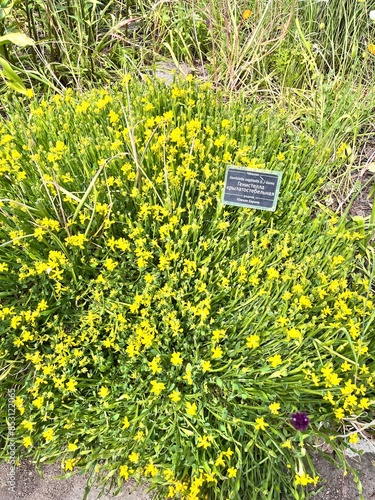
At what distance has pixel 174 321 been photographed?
1613 millimetres

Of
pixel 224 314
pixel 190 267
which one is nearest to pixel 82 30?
pixel 190 267

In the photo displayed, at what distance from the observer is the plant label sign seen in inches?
73.6

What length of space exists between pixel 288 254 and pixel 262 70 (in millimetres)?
1636

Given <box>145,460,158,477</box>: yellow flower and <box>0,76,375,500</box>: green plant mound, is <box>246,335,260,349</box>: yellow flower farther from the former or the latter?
<box>145,460,158,477</box>: yellow flower

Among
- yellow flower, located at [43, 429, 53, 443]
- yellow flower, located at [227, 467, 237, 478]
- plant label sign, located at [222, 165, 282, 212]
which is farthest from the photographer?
plant label sign, located at [222, 165, 282, 212]

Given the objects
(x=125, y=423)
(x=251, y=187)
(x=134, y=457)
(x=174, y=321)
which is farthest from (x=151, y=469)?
(x=251, y=187)

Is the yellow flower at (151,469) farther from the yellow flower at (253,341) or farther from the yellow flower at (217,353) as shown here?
the yellow flower at (253,341)

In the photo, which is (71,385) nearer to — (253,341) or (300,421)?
(253,341)

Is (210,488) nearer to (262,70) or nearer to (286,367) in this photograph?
(286,367)

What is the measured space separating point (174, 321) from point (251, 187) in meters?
0.68

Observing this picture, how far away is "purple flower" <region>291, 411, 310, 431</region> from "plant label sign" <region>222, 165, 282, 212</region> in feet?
2.79

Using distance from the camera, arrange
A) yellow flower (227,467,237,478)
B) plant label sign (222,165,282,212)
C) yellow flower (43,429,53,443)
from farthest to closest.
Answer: plant label sign (222,165,282,212) → yellow flower (43,429,53,443) → yellow flower (227,467,237,478)

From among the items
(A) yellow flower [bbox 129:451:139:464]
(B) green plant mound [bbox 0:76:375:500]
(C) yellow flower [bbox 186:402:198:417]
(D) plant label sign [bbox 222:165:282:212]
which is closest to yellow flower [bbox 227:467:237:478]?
(B) green plant mound [bbox 0:76:375:500]

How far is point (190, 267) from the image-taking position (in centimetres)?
175
